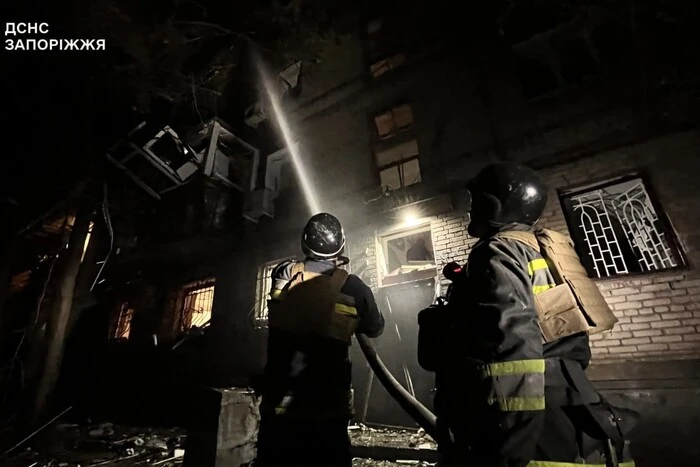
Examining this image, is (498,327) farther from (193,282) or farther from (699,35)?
(193,282)

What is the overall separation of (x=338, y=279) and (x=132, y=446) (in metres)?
6.11

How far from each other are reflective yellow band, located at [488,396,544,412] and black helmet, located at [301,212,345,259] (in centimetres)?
214

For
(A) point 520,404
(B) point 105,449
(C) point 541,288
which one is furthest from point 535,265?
(B) point 105,449

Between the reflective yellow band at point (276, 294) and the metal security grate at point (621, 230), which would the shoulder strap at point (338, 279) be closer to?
the reflective yellow band at point (276, 294)

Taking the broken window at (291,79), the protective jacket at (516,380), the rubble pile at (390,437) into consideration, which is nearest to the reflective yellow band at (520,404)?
the protective jacket at (516,380)

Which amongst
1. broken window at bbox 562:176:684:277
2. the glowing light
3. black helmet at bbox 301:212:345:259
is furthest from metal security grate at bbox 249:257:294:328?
A: broken window at bbox 562:176:684:277

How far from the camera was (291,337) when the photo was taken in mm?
2768

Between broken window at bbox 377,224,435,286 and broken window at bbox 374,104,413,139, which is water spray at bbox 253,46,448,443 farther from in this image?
broken window at bbox 374,104,413,139

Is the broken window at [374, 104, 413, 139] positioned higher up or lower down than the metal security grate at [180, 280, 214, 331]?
higher up

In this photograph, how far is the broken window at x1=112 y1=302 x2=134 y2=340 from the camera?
37.1ft

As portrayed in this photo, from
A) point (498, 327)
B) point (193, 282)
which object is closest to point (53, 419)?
point (193, 282)

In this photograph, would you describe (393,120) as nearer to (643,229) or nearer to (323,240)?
(643,229)

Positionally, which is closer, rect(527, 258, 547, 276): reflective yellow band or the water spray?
rect(527, 258, 547, 276): reflective yellow band

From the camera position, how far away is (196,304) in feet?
33.8
